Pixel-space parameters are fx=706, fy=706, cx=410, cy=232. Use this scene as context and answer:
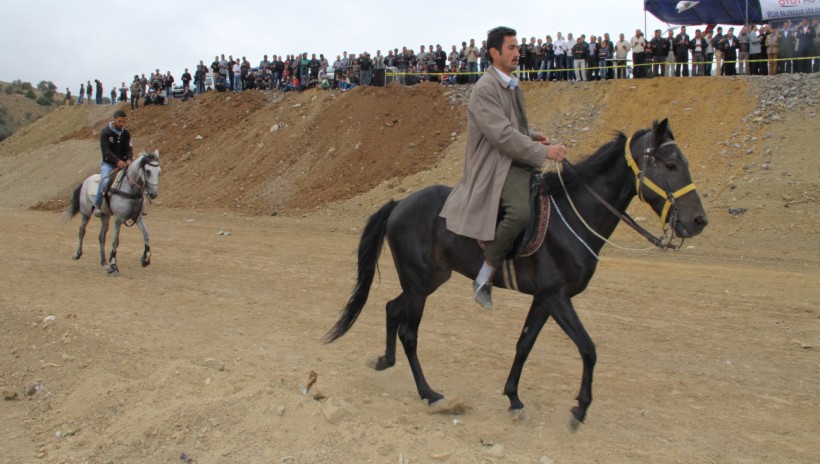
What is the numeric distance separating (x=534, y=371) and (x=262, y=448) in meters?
3.43

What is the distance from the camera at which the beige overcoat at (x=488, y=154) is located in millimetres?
6352

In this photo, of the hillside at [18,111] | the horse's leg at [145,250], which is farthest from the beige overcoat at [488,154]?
the hillside at [18,111]

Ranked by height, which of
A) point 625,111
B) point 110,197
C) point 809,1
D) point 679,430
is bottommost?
point 679,430

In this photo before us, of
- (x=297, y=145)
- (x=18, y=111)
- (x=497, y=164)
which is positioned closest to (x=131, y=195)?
(x=497, y=164)

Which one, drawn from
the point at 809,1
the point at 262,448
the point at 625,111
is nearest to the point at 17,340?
the point at 262,448

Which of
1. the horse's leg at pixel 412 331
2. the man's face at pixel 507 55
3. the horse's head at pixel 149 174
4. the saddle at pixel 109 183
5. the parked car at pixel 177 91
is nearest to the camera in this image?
the man's face at pixel 507 55

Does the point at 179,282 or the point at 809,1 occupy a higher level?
the point at 809,1

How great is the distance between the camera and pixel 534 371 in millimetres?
7965

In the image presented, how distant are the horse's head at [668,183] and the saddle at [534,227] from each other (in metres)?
0.84

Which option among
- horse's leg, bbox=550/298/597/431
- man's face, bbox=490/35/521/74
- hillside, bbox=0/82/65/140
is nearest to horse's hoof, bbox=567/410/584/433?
horse's leg, bbox=550/298/597/431

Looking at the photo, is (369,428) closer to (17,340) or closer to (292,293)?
(17,340)

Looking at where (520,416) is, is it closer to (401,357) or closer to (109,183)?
(401,357)

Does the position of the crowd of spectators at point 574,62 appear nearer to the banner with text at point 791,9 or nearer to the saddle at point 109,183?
the banner with text at point 791,9

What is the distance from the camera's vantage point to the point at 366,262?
25.5 ft
